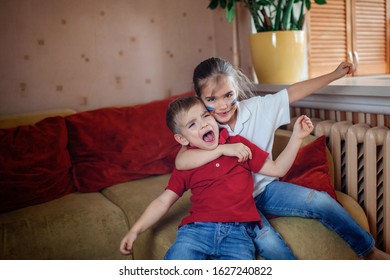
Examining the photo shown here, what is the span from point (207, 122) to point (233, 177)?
0.13m

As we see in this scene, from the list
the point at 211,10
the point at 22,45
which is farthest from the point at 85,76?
the point at 211,10

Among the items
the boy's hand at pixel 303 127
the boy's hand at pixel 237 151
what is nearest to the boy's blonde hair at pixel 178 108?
the boy's hand at pixel 237 151

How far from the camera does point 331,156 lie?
42.9 inches

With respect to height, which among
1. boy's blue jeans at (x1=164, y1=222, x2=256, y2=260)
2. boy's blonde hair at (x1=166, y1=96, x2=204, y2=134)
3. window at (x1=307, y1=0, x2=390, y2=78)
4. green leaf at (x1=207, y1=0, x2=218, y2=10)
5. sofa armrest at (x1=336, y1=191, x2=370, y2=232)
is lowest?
sofa armrest at (x1=336, y1=191, x2=370, y2=232)

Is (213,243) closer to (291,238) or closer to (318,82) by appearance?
(291,238)

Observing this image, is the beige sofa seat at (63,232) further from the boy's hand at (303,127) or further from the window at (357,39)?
the window at (357,39)

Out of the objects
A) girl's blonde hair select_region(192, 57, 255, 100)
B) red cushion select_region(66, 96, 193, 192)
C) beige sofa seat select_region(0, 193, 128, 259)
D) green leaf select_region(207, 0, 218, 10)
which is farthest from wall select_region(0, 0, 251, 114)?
beige sofa seat select_region(0, 193, 128, 259)

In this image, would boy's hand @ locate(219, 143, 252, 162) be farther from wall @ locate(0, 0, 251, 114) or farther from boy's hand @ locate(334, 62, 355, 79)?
wall @ locate(0, 0, 251, 114)

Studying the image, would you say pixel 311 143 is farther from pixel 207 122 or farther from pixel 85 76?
pixel 85 76

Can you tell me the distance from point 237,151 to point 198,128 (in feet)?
0.31

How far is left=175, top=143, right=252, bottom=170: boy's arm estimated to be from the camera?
80cm

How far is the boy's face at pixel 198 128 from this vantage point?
789 millimetres

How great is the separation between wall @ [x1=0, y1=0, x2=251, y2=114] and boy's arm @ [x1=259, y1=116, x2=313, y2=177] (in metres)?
0.47

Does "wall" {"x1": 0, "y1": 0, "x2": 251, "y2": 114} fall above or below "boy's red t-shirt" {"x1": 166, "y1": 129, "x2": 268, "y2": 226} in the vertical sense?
above
